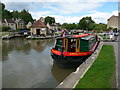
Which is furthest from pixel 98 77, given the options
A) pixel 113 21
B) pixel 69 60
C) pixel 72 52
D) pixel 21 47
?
pixel 113 21

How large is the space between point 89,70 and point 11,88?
4.34 metres

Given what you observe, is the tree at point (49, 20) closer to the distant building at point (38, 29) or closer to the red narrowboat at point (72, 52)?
the distant building at point (38, 29)

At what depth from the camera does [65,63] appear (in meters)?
10.6

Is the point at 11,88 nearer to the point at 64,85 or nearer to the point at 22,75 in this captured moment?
the point at 22,75

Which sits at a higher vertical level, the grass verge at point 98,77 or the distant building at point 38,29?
the distant building at point 38,29

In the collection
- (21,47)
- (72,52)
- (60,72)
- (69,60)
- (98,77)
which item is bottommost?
(60,72)

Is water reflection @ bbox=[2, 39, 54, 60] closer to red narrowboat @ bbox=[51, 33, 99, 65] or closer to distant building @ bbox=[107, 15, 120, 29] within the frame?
red narrowboat @ bbox=[51, 33, 99, 65]

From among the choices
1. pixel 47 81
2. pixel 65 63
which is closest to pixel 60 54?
pixel 65 63

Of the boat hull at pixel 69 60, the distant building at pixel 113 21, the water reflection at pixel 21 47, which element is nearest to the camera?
the boat hull at pixel 69 60

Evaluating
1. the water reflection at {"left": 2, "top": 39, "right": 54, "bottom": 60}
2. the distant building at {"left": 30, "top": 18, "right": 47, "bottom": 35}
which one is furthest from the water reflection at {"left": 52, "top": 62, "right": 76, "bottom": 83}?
the distant building at {"left": 30, "top": 18, "right": 47, "bottom": 35}

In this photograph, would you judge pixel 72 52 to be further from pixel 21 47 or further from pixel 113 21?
pixel 113 21

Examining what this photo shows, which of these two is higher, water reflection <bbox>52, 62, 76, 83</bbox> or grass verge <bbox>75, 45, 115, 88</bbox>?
grass verge <bbox>75, 45, 115, 88</bbox>

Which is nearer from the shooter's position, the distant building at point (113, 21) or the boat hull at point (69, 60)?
the boat hull at point (69, 60)

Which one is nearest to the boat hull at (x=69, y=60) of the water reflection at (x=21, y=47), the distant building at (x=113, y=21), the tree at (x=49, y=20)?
the water reflection at (x=21, y=47)
